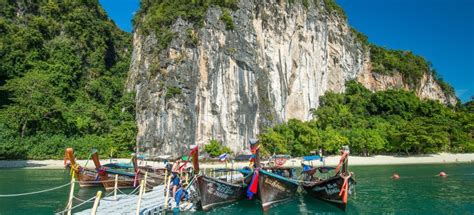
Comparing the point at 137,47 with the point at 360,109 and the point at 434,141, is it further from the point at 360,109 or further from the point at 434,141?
the point at 434,141

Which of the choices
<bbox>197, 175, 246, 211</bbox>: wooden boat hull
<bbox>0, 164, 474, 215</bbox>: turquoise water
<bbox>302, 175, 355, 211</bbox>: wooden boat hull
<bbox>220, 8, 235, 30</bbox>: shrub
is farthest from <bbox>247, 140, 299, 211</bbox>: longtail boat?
<bbox>220, 8, 235, 30</bbox>: shrub

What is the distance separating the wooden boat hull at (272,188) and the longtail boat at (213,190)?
1.60 m

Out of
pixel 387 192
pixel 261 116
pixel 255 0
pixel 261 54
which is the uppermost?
pixel 255 0

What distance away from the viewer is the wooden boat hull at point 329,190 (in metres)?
19.3

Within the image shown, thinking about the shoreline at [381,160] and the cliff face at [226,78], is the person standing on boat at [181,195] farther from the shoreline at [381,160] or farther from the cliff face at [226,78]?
the cliff face at [226,78]

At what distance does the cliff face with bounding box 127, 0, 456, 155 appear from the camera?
5403 centimetres

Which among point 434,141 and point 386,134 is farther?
point 386,134

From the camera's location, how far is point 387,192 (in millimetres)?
25844

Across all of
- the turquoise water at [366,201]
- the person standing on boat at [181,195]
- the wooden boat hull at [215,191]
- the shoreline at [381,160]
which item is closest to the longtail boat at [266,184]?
the turquoise water at [366,201]

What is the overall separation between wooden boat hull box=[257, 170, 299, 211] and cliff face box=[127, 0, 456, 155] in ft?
107

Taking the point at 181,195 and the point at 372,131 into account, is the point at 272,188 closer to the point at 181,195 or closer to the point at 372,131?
the point at 181,195

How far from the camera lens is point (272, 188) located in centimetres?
1952

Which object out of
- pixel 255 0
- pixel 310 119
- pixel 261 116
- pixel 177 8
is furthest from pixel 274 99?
pixel 177 8

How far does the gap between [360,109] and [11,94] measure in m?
67.7
